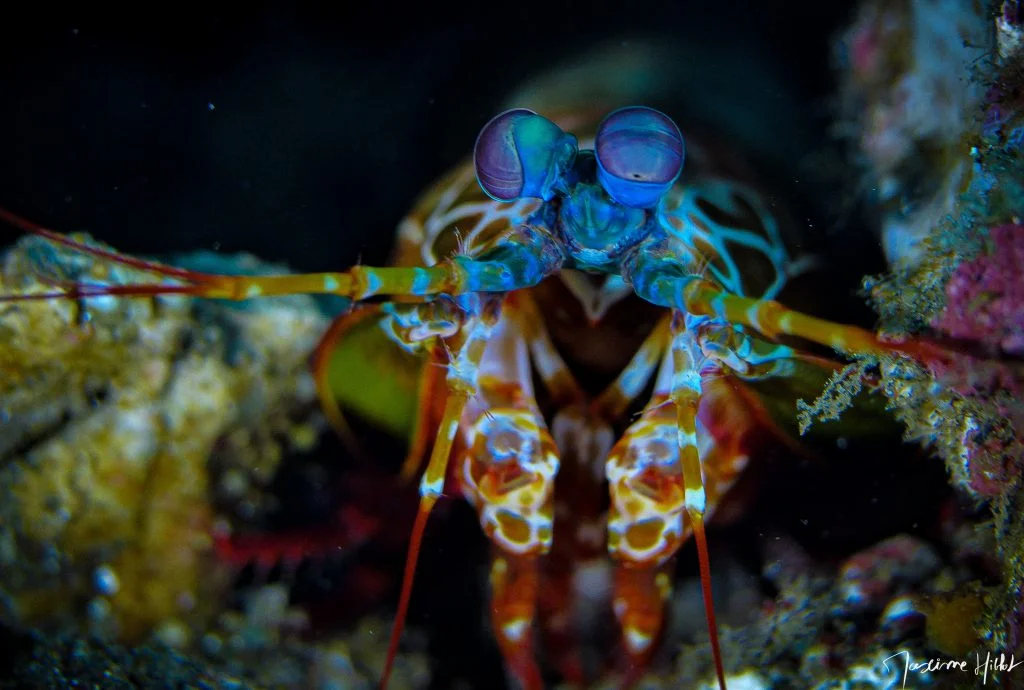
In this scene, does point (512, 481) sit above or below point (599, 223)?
below

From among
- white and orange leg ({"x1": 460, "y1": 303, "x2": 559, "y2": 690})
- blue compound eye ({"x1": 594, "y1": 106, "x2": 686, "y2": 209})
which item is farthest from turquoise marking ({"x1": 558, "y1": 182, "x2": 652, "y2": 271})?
white and orange leg ({"x1": 460, "y1": 303, "x2": 559, "y2": 690})

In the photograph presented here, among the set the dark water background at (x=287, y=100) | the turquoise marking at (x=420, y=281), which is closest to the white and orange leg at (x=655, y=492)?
the turquoise marking at (x=420, y=281)

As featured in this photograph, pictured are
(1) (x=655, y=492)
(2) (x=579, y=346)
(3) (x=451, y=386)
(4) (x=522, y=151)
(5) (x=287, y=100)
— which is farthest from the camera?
(5) (x=287, y=100)

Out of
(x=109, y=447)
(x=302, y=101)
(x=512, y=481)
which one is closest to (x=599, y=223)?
(x=512, y=481)

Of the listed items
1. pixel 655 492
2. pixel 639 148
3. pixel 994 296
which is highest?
pixel 639 148

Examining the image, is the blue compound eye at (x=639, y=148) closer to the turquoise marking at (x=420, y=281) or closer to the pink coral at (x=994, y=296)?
the turquoise marking at (x=420, y=281)

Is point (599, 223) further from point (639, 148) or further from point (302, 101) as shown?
point (302, 101)

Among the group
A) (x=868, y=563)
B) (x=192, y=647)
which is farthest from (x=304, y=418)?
(x=868, y=563)
